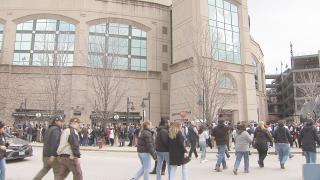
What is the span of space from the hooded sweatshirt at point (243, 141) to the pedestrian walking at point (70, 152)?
623 centimetres

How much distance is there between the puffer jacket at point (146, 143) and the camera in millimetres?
9930

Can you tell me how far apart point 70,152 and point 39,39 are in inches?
1653

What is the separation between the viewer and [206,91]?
105 feet

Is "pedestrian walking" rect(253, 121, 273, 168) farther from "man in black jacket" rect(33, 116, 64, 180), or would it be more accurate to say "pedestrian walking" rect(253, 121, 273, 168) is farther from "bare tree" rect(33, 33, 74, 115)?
"bare tree" rect(33, 33, 74, 115)

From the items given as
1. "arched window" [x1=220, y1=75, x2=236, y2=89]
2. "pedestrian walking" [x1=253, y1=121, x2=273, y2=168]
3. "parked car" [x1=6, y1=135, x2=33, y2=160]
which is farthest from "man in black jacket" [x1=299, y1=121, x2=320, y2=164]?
"arched window" [x1=220, y1=75, x2=236, y2=89]

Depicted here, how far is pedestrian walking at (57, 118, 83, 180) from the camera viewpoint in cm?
843

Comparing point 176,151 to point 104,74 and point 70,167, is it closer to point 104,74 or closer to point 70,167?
point 70,167

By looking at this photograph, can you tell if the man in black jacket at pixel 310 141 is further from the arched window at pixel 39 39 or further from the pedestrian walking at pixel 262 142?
the arched window at pixel 39 39

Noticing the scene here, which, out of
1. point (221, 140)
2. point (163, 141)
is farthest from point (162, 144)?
point (221, 140)

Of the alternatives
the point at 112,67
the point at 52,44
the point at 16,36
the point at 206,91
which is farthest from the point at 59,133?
the point at 16,36

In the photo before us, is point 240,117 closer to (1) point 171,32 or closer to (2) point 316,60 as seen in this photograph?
(1) point 171,32

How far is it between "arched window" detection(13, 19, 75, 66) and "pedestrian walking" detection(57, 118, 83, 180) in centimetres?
3869

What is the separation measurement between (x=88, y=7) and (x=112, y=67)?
47.9 ft

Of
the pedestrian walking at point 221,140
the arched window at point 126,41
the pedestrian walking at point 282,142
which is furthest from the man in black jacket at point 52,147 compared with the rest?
the arched window at point 126,41
